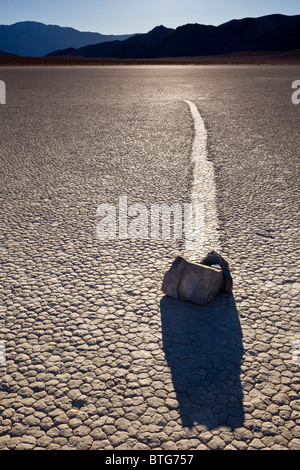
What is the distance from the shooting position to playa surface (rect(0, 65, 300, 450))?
50.6 inches

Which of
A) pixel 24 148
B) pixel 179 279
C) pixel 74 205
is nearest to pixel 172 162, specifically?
pixel 74 205

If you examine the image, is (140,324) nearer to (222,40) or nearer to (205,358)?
(205,358)

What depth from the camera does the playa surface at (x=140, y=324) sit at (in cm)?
128

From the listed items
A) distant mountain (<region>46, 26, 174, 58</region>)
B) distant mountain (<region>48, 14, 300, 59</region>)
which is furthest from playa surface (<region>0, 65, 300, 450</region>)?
distant mountain (<region>46, 26, 174, 58</region>)

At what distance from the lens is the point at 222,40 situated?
138500 millimetres

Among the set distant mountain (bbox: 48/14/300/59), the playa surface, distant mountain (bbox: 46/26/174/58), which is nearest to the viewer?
the playa surface

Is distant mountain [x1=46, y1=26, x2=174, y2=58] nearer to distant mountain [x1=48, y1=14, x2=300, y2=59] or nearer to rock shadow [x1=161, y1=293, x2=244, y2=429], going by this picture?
distant mountain [x1=48, y1=14, x2=300, y2=59]

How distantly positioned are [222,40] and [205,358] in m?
155

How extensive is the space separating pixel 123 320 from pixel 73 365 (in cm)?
33

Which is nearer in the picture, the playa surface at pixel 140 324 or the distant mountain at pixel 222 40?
the playa surface at pixel 140 324

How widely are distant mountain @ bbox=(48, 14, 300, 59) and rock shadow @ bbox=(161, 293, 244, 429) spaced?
131 meters

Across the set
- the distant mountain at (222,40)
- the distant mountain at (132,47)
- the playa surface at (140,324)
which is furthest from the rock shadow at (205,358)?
the distant mountain at (132,47)

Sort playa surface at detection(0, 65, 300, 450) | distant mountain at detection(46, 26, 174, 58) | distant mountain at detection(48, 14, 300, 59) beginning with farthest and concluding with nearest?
distant mountain at detection(46, 26, 174, 58), distant mountain at detection(48, 14, 300, 59), playa surface at detection(0, 65, 300, 450)

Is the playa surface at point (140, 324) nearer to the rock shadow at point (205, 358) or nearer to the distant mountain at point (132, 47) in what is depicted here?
the rock shadow at point (205, 358)
